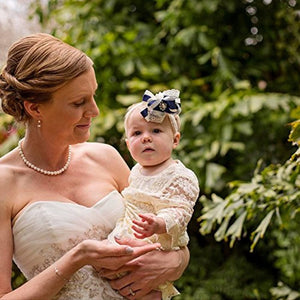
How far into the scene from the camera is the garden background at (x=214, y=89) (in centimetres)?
Result: 423

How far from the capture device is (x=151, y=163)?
2.12 meters

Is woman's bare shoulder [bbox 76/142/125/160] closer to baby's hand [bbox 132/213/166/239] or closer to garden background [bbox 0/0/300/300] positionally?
baby's hand [bbox 132/213/166/239]

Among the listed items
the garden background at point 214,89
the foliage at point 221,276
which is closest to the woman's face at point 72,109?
the garden background at point 214,89

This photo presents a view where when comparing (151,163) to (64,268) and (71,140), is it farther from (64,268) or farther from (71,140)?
(64,268)

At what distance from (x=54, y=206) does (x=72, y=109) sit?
34 centimetres

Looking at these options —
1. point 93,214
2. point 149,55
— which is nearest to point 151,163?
point 93,214

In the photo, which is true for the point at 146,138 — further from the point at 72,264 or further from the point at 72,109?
the point at 72,264

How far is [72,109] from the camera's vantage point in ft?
7.07

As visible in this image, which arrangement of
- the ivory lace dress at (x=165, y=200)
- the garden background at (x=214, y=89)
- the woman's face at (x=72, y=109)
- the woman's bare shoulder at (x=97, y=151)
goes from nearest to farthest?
1. the ivory lace dress at (x=165, y=200)
2. the woman's face at (x=72, y=109)
3. the woman's bare shoulder at (x=97, y=151)
4. the garden background at (x=214, y=89)

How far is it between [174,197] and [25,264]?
1.89 ft

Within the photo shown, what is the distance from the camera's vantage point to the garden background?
13.9ft

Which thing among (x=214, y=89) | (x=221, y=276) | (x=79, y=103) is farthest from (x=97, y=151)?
(x=214, y=89)

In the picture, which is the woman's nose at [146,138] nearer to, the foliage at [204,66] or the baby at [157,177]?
the baby at [157,177]

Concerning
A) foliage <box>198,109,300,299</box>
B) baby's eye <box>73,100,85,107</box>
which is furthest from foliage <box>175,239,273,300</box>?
baby's eye <box>73,100,85,107</box>
